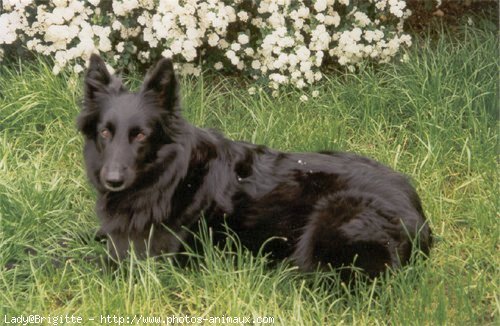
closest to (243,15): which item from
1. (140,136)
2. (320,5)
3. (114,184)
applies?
(320,5)

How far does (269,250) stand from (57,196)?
4.78 feet

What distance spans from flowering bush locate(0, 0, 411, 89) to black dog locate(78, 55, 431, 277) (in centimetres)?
160

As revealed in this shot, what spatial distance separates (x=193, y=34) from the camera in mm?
5566

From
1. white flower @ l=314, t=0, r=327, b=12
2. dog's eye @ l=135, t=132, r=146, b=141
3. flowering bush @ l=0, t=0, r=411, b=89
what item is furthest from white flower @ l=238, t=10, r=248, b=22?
dog's eye @ l=135, t=132, r=146, b=141

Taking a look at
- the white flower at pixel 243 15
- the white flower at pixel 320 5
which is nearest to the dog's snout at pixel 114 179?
the white flower at pixel 243 15

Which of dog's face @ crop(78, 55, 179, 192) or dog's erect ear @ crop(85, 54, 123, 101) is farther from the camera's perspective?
dog's erect ear @ crop(85, 54, 123, 101)

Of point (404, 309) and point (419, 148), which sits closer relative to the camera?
point (404, 309)

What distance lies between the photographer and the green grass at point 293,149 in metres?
3.75

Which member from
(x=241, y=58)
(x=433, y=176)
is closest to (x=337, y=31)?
(x=241, y=58)

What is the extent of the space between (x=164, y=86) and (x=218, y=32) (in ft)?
6.34

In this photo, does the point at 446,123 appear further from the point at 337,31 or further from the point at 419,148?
the point at 337,31

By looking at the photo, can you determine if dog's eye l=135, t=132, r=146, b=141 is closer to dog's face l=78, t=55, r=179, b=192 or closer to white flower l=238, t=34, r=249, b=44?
dog's face l=78, t=55, r=179, b=192

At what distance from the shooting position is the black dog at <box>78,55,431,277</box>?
13.0ft

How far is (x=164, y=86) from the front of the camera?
3.98m
